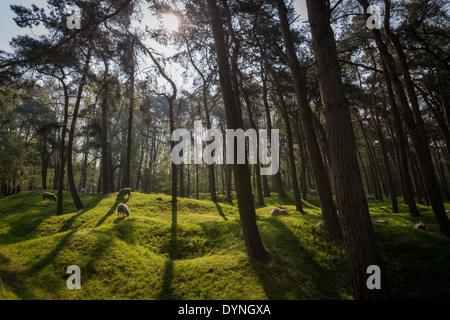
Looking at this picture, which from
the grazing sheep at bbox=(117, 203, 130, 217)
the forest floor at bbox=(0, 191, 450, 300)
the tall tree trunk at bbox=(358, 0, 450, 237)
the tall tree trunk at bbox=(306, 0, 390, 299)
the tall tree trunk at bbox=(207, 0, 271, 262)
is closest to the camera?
the tall tree trunk at bbox=(306, 0, 390, 299)

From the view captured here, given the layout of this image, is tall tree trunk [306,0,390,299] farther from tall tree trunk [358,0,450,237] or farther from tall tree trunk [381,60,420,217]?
tall tree trunk [381,60,420,217]

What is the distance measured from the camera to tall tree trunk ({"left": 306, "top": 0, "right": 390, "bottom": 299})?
361 centimetres

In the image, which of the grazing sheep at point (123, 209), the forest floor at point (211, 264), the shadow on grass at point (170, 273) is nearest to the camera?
the forest floor at point (211, 264)

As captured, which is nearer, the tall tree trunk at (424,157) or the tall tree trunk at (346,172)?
the tall tree trunk at (346,172)

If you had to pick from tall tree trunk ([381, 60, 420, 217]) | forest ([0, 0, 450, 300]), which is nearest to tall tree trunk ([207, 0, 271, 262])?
forest ([0, 0, 450, 300])

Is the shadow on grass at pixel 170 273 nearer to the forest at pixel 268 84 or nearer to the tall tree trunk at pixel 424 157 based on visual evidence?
the forest at pixel 268 84

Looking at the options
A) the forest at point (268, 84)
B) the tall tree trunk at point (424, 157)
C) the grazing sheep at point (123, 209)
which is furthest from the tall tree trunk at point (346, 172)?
the grazing sheep at point (123, 209)

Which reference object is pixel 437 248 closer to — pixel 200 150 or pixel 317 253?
pixel 317 253

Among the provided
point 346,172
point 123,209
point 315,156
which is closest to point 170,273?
point 346,172

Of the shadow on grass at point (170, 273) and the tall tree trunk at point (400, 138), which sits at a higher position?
the tall tree trunk at point (400, 138)

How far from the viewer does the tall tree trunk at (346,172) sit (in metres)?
3.61

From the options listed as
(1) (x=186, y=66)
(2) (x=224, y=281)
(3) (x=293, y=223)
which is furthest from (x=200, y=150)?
(2) (x=224, y=281)

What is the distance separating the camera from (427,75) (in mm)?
12555
